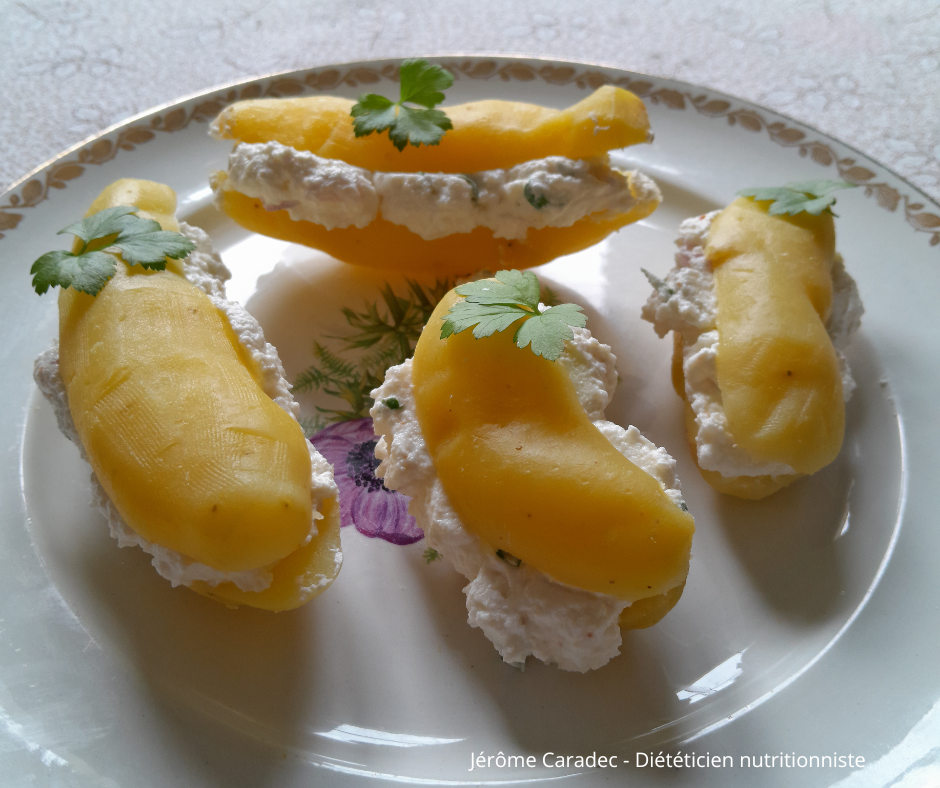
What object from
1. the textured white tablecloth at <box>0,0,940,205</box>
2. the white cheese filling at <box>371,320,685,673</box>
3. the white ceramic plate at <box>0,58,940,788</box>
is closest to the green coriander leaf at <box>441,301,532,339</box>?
the white cheese filling at <box>371,320,685,673</box>

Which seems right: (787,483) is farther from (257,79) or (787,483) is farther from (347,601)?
(257,79)

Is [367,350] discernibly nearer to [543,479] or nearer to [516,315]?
[516,315]

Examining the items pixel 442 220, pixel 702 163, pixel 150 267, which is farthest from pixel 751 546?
pixel 150 267

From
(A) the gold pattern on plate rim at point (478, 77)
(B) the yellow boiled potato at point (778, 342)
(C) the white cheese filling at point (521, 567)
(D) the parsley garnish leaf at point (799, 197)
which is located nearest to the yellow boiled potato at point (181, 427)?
(C) the white cheese filling at point (521, 567)

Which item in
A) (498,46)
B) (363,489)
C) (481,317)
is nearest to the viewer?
(481,317)

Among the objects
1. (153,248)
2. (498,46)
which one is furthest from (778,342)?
(498,46)

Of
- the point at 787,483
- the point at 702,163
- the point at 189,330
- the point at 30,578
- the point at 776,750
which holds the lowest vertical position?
the point at 30,578

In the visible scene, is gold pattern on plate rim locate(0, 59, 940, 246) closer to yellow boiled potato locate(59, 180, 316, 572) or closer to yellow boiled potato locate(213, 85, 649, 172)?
yellow boiled potato locate(213, 85, 649, 172)
